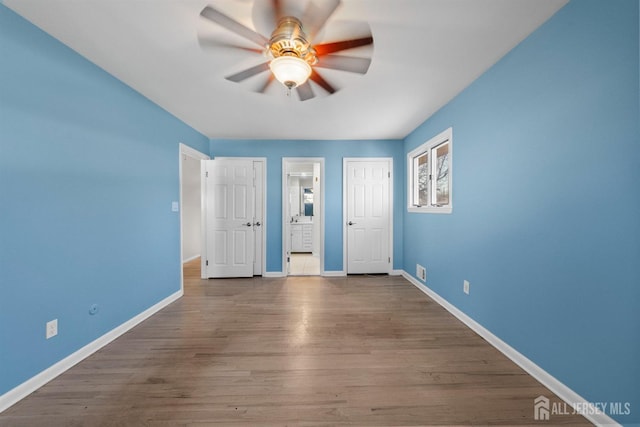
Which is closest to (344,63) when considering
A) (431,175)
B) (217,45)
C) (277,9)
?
(277,9)

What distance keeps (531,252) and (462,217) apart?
34.1 inches

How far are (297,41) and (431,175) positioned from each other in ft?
8.32

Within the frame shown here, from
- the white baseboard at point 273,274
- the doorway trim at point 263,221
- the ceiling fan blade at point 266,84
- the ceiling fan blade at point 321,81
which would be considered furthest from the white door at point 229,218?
the ceiling fan blade at point 321,81

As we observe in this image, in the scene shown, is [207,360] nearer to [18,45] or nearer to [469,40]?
[18,45]

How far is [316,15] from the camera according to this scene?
4.46 feet

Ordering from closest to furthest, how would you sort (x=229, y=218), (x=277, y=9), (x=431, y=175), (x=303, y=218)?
(x=277, y=9), (x=431, y=175), (x=229, y=218), (x=303, y=218)

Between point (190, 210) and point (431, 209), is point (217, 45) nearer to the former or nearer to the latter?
point (431, 209)

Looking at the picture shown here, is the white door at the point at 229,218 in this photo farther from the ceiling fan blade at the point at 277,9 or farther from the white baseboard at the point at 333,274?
the ceiling fan blade at the point at 277,9

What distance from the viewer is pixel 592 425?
50.5 inches

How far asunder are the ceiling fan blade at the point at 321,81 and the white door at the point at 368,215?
1.96 m

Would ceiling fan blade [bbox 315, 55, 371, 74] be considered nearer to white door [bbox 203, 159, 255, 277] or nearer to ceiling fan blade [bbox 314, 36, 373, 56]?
ceiling fan blade [bbox 314, 36, 373, 56]

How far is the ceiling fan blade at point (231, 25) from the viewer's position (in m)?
1.34

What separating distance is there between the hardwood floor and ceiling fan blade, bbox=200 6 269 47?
2257 millimetres
